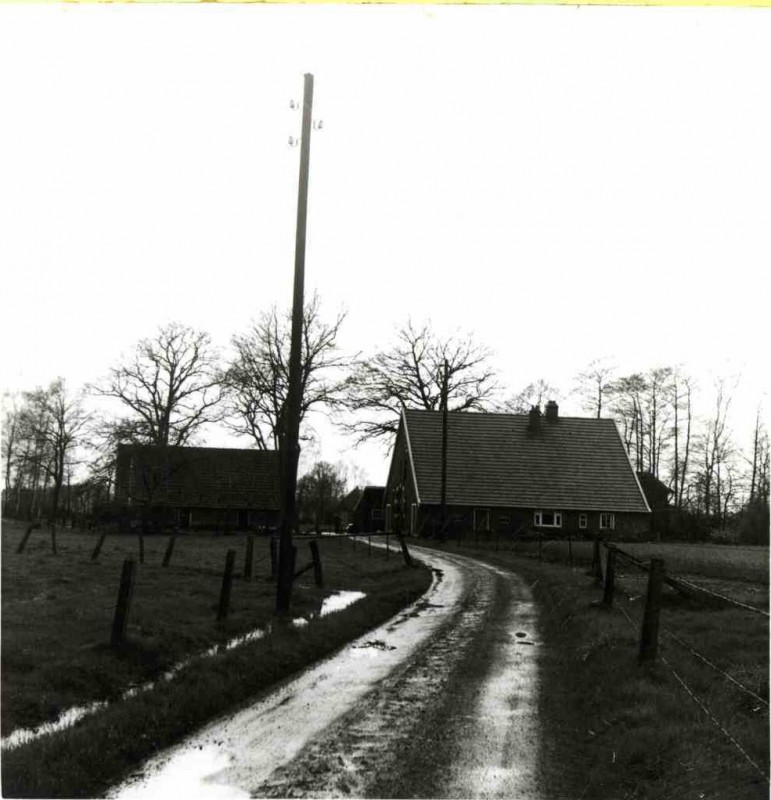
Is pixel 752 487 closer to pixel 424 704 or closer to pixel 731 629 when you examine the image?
pixel 731 629

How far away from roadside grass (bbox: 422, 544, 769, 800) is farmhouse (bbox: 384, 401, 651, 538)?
1292 inches

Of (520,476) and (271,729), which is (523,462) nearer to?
(520,476)

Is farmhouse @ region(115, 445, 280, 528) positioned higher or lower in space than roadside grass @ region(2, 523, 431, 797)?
higher

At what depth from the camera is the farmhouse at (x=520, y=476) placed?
46.0 m

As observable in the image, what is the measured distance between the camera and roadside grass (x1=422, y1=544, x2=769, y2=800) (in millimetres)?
5566

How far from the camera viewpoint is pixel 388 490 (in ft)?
190

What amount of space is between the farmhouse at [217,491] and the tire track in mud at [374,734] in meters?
43.9

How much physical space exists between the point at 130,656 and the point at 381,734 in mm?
3762

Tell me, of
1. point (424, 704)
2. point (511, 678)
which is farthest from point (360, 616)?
point (424, 704)

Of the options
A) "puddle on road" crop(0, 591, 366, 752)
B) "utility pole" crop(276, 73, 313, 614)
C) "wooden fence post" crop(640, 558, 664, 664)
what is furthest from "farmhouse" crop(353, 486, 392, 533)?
"wooden fence post" crop(640, 558, 664, 664)

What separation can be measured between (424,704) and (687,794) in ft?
10.0

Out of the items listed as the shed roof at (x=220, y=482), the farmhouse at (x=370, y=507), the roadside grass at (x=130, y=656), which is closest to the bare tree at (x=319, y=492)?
the farmhouse at (x=370, y=507)

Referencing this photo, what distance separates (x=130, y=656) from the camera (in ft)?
30.1

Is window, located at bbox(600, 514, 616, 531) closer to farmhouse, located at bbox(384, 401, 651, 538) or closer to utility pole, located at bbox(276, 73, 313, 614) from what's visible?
farmhouse, located at bbox(384, 401, 651, 538)
